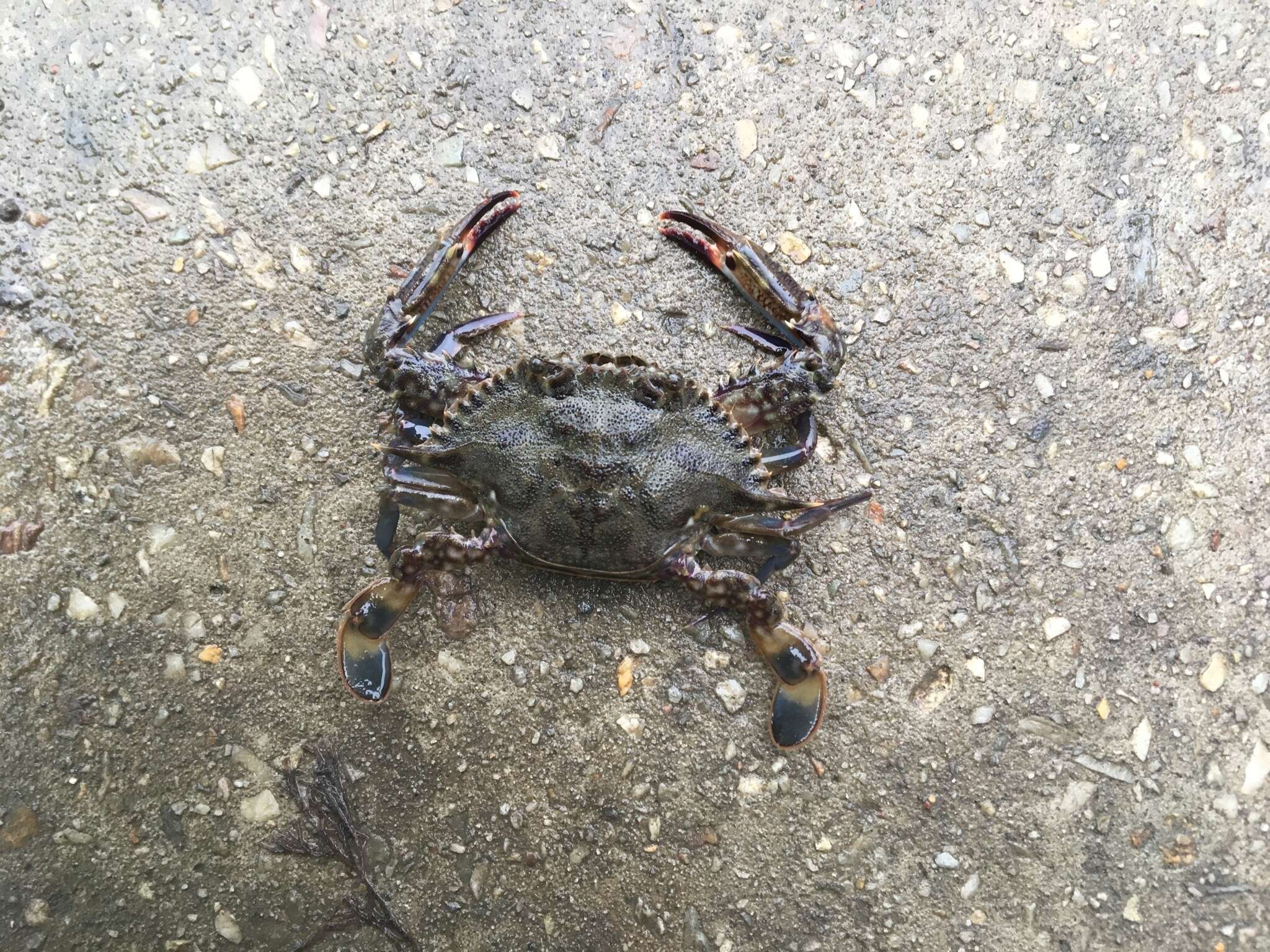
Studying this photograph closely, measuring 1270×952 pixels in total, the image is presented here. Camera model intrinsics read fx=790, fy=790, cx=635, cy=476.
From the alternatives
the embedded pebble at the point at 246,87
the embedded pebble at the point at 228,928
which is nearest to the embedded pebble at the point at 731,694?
the embedded pebble at the point at 228,928

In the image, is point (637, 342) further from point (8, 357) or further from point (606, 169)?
point (8, 357)

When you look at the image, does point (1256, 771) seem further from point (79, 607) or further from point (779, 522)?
point (79, 607)

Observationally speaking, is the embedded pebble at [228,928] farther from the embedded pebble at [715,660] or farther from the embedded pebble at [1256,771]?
the embedded pebble at [1256,771]

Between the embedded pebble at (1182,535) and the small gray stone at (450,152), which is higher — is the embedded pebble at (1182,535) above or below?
below

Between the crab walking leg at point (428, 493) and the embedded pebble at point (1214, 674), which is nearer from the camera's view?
Answer: the crab walking leg at point (428, 493)

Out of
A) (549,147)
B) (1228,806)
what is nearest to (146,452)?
(549,147)

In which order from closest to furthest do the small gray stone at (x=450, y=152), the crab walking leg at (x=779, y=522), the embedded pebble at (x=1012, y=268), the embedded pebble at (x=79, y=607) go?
the crab walking leg at (x=779, y=522)
the embedded pebble at (x=79, y=607)
the embedded pebble at (x=1012, y=268)
the small gray stone at (x=450, y=152)

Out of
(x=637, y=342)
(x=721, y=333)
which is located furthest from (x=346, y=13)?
(x=721, y=333)
